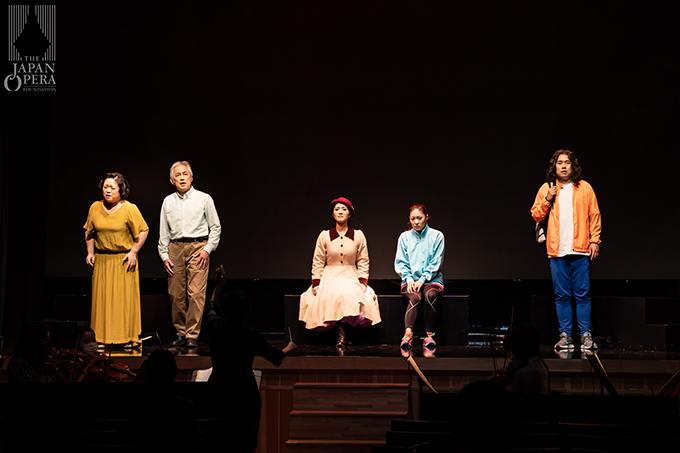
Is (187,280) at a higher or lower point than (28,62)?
lower

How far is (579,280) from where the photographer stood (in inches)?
196

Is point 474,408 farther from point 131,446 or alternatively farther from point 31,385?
point 31,385

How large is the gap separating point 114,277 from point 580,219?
3575 mm

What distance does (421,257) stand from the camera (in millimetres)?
5398

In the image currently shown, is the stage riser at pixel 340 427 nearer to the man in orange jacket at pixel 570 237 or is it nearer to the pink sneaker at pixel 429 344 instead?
the pink sneaker at pixel 429 344

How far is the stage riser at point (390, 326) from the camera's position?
5.34 meters

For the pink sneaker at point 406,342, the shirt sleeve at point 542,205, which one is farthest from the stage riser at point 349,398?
the shirt sleeve at point 542,205

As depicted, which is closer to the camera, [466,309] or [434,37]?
[466,309]

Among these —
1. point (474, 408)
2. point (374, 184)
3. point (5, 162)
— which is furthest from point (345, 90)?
point (474, 408)

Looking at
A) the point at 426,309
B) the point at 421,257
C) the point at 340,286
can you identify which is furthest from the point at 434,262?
the point at 340,286

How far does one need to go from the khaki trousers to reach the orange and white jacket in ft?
8.83

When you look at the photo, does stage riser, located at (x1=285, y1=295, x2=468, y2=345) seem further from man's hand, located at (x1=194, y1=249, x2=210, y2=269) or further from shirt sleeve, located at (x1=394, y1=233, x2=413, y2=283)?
man's hand, located at (x1=194, y1=249, x2=210, y2=269)

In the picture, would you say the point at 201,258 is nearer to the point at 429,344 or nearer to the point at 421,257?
the point at 421,257

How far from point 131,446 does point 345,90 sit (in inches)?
189
